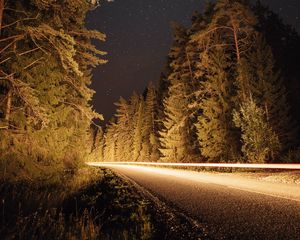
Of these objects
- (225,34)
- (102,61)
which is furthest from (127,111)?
(102,61)

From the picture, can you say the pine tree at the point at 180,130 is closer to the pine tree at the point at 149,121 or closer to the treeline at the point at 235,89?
the treeline at the point at 235,89

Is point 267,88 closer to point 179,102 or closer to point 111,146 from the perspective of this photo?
point 179,102

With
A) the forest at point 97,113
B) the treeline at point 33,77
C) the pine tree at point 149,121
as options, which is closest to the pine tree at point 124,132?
the pine tree at point 149,121

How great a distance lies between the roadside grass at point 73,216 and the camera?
4.90 m

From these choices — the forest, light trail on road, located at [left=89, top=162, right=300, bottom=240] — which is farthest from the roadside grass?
light trail on road, located at [left=89, top=162, right=300, bottom=240]

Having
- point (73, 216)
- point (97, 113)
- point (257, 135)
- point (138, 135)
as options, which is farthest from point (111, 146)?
point (73, 216)

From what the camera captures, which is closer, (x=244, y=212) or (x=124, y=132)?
(x=244, y=212)

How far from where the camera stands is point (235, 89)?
2752cm

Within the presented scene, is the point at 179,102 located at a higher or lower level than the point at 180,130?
higher

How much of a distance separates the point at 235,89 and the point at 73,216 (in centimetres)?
2252

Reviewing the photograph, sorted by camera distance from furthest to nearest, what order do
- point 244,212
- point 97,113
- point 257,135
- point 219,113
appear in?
point 219,113 → point 257,135 → point 97,113 → point 244,212

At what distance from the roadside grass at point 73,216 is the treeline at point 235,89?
12500mm

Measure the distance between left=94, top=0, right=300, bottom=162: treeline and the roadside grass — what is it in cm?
1250

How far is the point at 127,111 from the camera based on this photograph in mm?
71562
